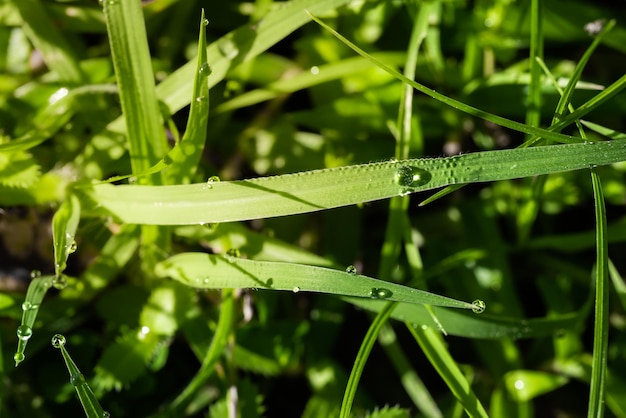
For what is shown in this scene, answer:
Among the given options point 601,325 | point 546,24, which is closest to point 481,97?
point 546,24

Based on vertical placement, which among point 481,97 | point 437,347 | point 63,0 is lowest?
point 437,347

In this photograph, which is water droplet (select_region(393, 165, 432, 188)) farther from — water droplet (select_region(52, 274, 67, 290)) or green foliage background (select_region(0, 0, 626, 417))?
water droplet (select_region(52, 274, 67, 290))

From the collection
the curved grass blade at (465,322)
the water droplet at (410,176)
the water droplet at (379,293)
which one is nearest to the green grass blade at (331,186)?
the water droplet at (410,176)

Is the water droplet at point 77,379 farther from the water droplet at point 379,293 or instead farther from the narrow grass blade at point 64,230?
the water droplet at point 379,293

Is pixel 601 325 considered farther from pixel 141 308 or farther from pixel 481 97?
pixel 141 308

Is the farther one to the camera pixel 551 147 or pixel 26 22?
pixel 26 22

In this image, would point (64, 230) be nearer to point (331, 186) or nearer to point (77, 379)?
point (77, 379)

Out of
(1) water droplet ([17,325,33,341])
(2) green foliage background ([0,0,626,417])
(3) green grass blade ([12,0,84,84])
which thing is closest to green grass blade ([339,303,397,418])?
(2) green foliage background ([0,0,626,417])
